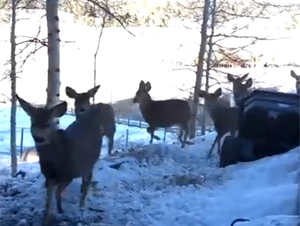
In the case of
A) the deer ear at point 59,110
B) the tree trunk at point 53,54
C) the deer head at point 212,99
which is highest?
the tree trunk at point 53,54

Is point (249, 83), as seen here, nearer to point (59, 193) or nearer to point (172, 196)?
point (172, 196)

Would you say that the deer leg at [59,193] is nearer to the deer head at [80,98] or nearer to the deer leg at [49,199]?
the deer leg at [49,199]

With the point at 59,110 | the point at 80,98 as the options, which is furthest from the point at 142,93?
the point at 59,110

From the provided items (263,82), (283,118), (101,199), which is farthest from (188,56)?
(101,199)

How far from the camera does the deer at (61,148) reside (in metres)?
2.99

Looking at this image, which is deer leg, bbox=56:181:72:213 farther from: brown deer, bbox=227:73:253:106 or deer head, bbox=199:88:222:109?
deer head, bbox=199:88:222:109

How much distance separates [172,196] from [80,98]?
2.59 feet

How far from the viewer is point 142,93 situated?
231 inches

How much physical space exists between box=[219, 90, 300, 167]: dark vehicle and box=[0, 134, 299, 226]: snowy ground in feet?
0.54

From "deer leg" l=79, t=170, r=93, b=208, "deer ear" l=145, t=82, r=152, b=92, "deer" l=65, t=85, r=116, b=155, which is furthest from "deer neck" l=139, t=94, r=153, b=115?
"deer leg" l=79, t=170, r=93, b=208

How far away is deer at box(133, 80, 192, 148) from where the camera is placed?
5986 mm

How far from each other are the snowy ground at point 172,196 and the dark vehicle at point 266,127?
0.16 m

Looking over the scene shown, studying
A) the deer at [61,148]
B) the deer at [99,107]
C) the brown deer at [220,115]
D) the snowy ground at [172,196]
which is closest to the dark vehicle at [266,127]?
the snowy ground at [172,196]

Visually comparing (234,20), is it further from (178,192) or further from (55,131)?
(55,131)
